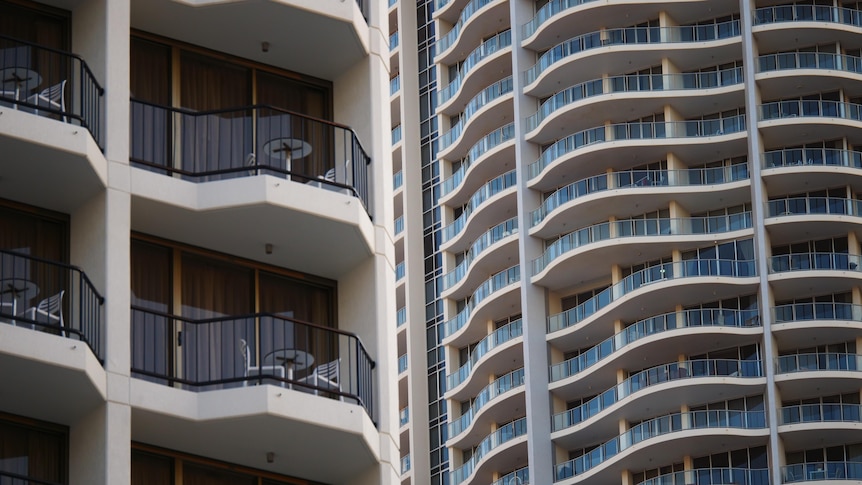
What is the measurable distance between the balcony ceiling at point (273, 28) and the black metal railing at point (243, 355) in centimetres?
337

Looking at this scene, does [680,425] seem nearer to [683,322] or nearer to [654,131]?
[683,322]

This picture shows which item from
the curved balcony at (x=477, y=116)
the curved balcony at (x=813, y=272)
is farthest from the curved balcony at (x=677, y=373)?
the curved balcony at (x=477, y=116)

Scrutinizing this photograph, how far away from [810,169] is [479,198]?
56.6ft

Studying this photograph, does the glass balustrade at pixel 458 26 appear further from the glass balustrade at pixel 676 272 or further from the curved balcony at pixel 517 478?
the curved balcony at pixel 517 478

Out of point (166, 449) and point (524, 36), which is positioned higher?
point (524, 36)

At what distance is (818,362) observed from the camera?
275ft

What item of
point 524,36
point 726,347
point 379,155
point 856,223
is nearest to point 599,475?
point 726,347

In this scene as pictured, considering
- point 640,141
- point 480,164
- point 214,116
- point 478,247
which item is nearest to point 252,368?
point 214,116

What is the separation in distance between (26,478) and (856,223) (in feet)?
226

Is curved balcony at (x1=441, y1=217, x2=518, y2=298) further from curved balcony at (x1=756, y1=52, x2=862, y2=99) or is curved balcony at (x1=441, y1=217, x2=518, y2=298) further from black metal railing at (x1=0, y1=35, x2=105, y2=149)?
black metal railing at (x1=0, y1=35, x2=105, y2=149)

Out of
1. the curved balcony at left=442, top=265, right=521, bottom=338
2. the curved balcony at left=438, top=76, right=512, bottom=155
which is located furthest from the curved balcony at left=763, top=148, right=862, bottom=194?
the curved balcony at left=438, top=76, right=512, bottom=155

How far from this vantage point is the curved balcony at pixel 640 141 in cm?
8850

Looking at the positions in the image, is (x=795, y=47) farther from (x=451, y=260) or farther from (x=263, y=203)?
(x=263, y=203)

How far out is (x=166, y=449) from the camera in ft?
70.4
